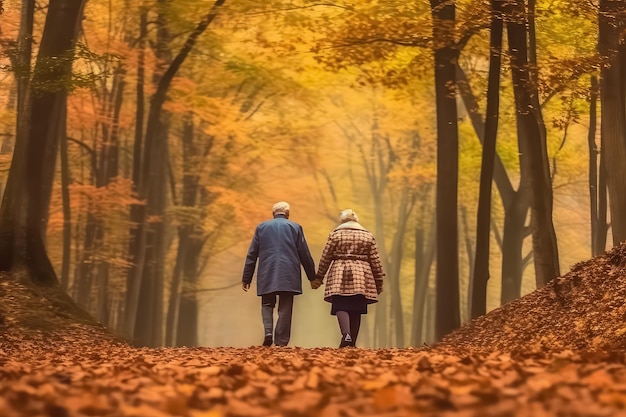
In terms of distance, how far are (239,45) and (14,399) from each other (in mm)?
21693

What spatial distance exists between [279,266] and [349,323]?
1220 millimetres

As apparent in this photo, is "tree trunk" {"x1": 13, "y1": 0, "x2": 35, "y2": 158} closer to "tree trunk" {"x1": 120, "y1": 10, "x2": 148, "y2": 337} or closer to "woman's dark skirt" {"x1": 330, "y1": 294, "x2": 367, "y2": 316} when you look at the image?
"woman's dark skirt" {"x1": 330, "y1": 294, "x2": 367, "y2": 316}

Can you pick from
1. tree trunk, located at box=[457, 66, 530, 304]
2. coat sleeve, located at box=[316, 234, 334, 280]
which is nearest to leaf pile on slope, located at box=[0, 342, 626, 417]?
coat sleeve, located at box=[316, 234, 334, 280]

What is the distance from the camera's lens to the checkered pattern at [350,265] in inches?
451

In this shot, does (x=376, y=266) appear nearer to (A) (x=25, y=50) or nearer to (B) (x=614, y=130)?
(B) (x=614, y=130)

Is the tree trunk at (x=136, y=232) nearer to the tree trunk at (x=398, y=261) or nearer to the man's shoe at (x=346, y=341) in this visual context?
the man's shoe at (x=346, y=341)

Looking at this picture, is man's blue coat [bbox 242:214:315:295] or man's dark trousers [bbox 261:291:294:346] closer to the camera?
man's dark trousers [bbox 261:291:294:346]

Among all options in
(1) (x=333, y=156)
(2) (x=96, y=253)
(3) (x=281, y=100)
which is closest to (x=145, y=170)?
(2) (x=96, y=253)

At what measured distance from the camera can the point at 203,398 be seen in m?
4.12

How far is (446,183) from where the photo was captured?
1647 centimetres

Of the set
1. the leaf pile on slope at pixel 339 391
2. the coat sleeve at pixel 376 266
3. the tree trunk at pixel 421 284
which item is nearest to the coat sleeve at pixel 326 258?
the coat sleeve at pixel 376 266

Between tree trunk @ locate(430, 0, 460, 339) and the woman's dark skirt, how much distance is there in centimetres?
435

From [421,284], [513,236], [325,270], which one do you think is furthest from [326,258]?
[421,284]

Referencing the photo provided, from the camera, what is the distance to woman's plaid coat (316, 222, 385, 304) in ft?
37.6
